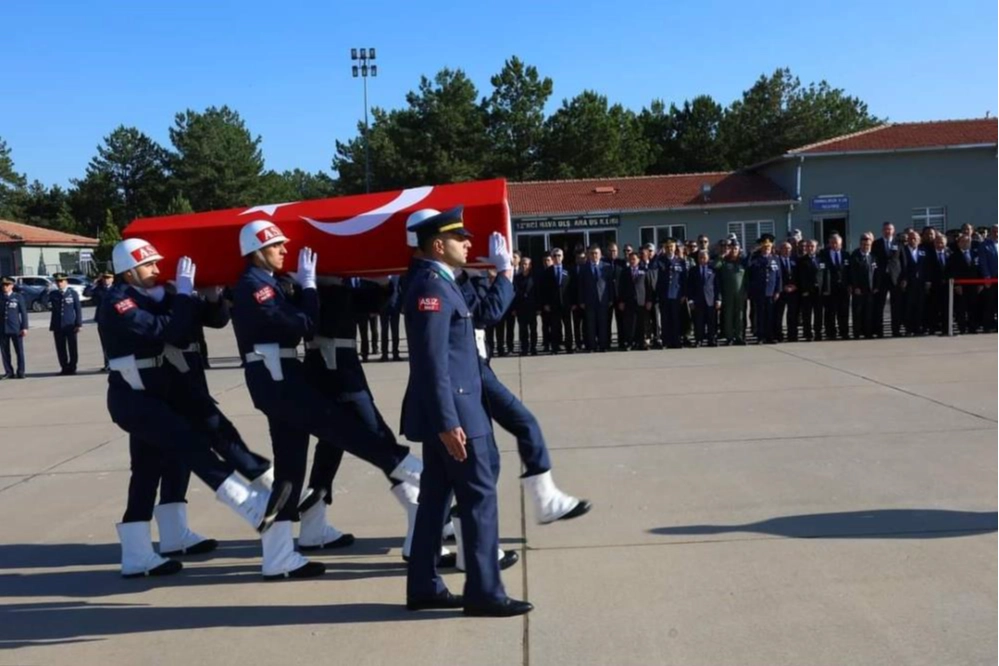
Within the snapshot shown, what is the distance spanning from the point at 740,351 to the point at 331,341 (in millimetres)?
10090

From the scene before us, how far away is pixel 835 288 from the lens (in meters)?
15.1

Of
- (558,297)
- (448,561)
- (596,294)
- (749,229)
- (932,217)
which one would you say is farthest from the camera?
(749,229)

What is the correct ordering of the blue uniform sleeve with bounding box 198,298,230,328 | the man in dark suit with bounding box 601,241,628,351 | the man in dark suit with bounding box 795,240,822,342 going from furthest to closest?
the man in dark suit with bounding box 601,241,628,351 < the man in dark suit with bounding box 795,240,822,342 < the blue uniform sleeve with bounding box 198,298,230,328

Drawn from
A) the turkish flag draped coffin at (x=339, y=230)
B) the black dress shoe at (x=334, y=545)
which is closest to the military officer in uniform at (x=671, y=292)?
the turkish flag draped coffin at (x=339, y=230)

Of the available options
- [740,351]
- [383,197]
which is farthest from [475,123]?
[383,197]

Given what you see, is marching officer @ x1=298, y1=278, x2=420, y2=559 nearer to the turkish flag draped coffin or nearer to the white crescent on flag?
the turkish flag draped coffin

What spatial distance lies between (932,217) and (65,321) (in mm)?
31680

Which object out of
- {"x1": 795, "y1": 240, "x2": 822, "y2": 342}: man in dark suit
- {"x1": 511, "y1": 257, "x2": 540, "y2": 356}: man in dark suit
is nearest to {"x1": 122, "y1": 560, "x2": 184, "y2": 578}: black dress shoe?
{"x1": 511, "y1": 257, "x2": 540, "y2": 356}: man in dark suit

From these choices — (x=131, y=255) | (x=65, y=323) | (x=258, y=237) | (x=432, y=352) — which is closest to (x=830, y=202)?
(x=65, y=323)

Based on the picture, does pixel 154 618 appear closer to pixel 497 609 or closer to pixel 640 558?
pixel 497 609

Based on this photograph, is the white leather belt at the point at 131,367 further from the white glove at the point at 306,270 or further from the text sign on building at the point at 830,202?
the text sign on building at the point at 830,202

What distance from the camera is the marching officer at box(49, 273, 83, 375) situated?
16000mm

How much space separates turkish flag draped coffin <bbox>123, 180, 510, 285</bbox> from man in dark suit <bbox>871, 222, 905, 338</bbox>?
11.3 meters

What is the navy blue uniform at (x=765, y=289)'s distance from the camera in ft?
49.2
